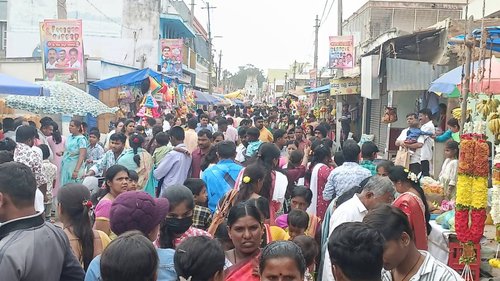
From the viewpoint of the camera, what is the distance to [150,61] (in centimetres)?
3300

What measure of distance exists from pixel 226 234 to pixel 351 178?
7.23 feet

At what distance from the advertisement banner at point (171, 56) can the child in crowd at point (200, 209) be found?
21316 mm

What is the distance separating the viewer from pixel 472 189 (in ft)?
18.2

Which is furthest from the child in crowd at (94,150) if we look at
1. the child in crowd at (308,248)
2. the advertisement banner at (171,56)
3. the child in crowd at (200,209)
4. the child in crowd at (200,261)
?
the advertisement banner at (171,56)

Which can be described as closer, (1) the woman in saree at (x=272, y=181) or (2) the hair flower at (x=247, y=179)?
(2) the hair flower at (x=247, y=179)

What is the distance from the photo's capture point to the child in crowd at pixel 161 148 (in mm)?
8344

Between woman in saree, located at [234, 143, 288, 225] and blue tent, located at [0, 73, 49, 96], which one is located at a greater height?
blue tent, located at [0, 73, 49, 96]

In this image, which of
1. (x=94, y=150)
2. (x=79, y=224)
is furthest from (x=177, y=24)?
(x=79, y=224)

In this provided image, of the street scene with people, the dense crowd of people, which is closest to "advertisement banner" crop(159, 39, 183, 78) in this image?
the street scene with people

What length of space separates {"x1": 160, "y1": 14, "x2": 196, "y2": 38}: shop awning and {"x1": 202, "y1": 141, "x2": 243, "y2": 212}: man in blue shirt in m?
29.5

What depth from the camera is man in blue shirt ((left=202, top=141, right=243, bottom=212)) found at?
6.38 m

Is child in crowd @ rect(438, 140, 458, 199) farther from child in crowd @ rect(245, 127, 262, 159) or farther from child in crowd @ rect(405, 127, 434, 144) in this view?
child in crowd @ rect(245, 127, 262, 159)

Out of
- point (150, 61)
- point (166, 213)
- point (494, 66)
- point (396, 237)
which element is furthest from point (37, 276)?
point (150, 61)

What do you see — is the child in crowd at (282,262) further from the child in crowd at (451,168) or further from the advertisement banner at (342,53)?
the advertisement banner at (342,53)
